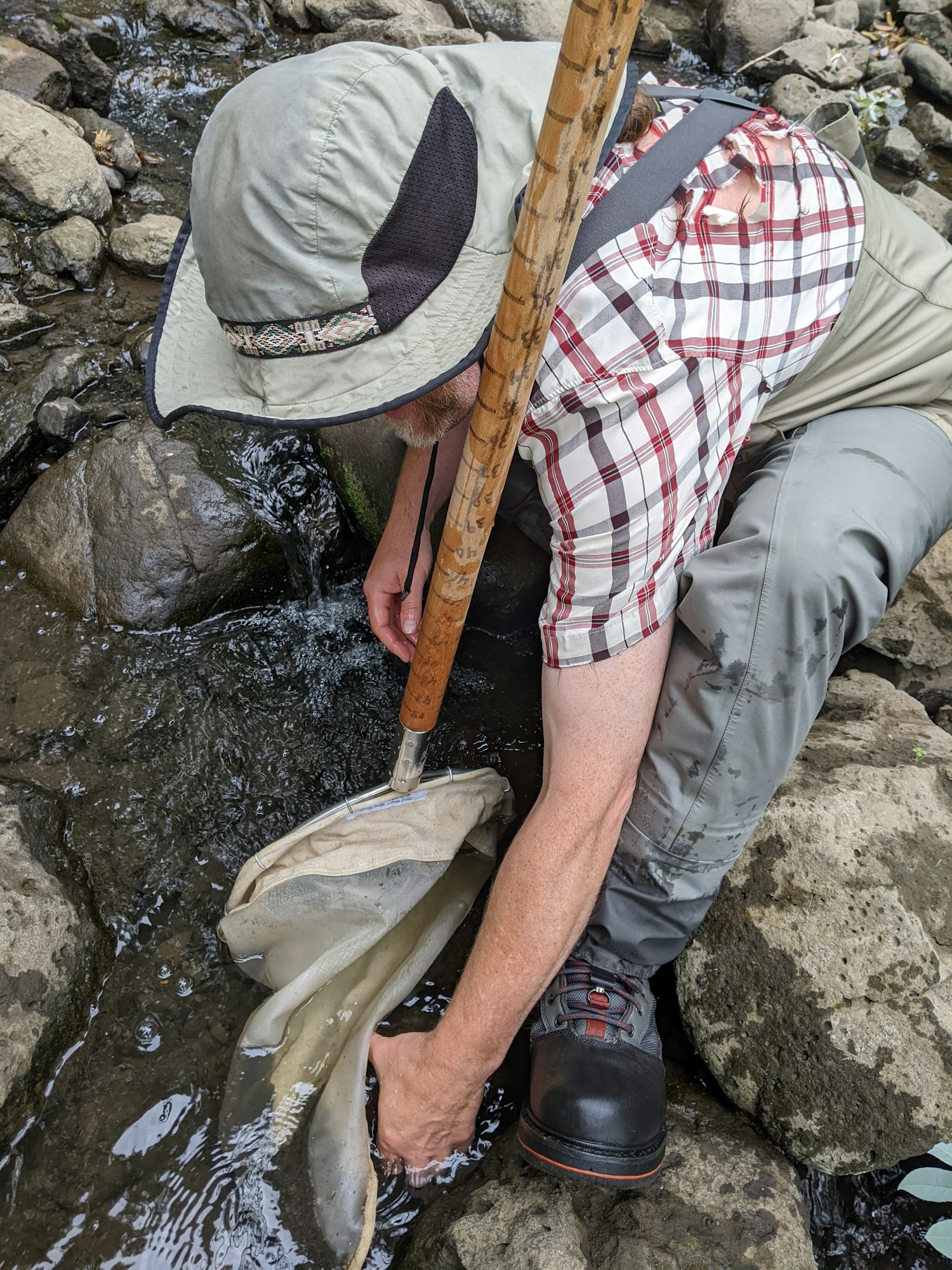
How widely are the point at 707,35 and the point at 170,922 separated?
25.2 ft

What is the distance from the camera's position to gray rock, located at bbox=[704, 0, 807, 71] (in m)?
6.76

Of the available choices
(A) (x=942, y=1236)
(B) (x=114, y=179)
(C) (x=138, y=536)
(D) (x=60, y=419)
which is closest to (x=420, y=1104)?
(A) (x=942, y=1236)

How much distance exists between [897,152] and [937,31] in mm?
2467

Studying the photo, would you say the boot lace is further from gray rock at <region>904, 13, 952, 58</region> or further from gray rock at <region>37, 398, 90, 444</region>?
gray rock at <region>904, 13, 952, 58</region>

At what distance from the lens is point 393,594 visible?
8.24ft

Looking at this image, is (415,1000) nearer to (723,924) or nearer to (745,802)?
(723,924)

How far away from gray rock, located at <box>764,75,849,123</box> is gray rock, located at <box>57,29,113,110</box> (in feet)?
14.5

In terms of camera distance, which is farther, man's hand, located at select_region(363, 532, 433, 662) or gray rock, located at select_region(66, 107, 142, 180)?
gray rock, located at select_region(66, 107, 142, 180)

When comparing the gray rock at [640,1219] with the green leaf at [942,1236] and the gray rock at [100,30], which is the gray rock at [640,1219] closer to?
the green leaf at [942,1236]

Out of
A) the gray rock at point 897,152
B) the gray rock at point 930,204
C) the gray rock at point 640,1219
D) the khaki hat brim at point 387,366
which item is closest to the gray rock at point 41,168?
the khaki hat brim at point 387,366

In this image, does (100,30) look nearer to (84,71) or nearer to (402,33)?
(84,71)

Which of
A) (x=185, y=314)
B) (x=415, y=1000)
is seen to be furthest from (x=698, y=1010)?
(x=185, y=314)

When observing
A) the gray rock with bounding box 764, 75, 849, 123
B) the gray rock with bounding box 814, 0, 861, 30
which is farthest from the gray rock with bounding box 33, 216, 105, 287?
the gray rock with bounding box 814, 0, 861, 30

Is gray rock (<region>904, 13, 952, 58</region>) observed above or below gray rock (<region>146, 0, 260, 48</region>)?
above
